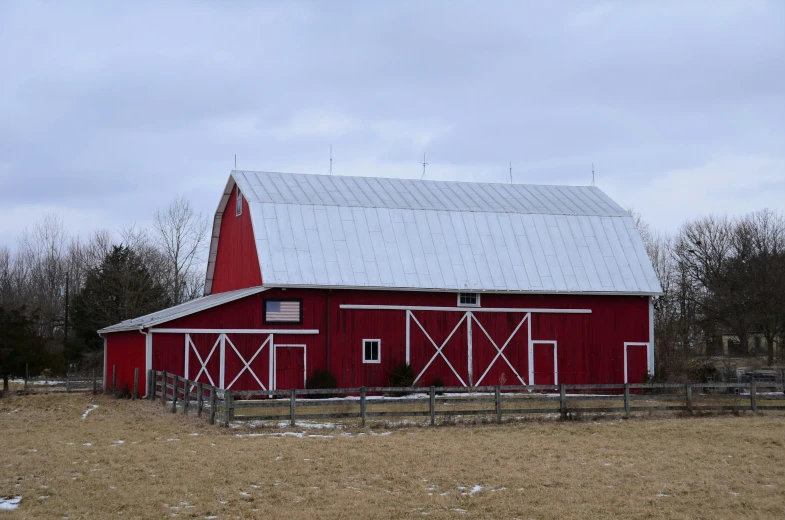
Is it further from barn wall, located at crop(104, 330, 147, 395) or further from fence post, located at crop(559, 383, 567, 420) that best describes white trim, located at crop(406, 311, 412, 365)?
fence post, located at crop(559, 383, 567, 420)

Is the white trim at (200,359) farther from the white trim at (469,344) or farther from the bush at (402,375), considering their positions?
the white trim at (469,344)

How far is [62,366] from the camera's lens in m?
35.2

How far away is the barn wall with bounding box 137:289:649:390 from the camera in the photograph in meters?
28.5

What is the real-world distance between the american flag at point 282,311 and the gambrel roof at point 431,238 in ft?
2.70

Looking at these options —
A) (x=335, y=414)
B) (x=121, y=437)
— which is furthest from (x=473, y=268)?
(x=121, y=437)

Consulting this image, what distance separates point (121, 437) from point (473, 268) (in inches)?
624

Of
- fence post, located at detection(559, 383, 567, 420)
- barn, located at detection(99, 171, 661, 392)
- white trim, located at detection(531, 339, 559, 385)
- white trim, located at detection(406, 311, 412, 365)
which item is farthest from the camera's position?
white trim, located at detection(531, 339, 559, 385)

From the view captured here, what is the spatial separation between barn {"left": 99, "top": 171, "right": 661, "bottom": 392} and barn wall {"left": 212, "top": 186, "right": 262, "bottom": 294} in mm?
126

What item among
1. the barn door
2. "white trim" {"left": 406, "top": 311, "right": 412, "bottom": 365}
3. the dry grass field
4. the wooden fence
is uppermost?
"white trim" {"left": 406, "top": 311, "right": 412, "bottom": 365}

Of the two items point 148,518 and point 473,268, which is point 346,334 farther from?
point 148,518

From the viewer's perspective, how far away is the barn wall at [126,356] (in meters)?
28.3

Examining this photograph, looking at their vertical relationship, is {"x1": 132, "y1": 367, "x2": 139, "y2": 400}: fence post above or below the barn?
below

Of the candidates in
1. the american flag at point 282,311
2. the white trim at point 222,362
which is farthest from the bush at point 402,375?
the white trim at point 222,362

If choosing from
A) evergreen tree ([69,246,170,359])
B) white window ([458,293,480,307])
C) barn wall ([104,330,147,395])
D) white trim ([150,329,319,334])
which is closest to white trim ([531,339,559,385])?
white window ([458,293,480,307])
